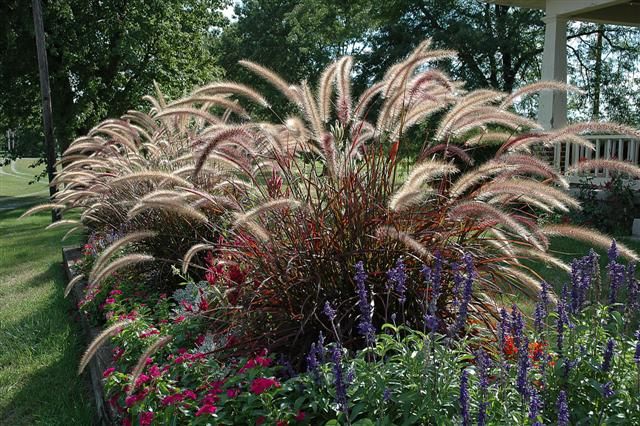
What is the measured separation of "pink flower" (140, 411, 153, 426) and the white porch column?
8200 millimetres

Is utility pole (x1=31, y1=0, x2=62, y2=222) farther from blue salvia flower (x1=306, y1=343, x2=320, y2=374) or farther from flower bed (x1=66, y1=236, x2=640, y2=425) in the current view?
blue salvia flower (x1=306, y1=343, x2=320, y2=374)

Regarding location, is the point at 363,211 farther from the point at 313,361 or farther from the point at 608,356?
the point at 608,356

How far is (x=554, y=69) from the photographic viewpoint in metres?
9.55

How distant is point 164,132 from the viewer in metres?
5.43

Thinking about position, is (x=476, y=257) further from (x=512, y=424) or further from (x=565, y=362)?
(x=512, y=424)

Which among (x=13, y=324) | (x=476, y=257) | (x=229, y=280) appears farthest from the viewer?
(x=13, y=324)

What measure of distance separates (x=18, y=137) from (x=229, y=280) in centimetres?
2106

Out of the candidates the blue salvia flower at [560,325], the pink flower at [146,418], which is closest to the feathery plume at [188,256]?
the pink flower at [146,418]

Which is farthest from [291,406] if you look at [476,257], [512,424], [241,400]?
[476,257]

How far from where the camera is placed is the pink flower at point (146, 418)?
2.22 m

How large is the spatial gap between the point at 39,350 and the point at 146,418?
2.71m

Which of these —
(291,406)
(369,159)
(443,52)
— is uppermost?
(443,52)

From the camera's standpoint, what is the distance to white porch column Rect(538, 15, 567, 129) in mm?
9234

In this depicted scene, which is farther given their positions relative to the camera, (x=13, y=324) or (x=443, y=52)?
(x=13, y=324)
